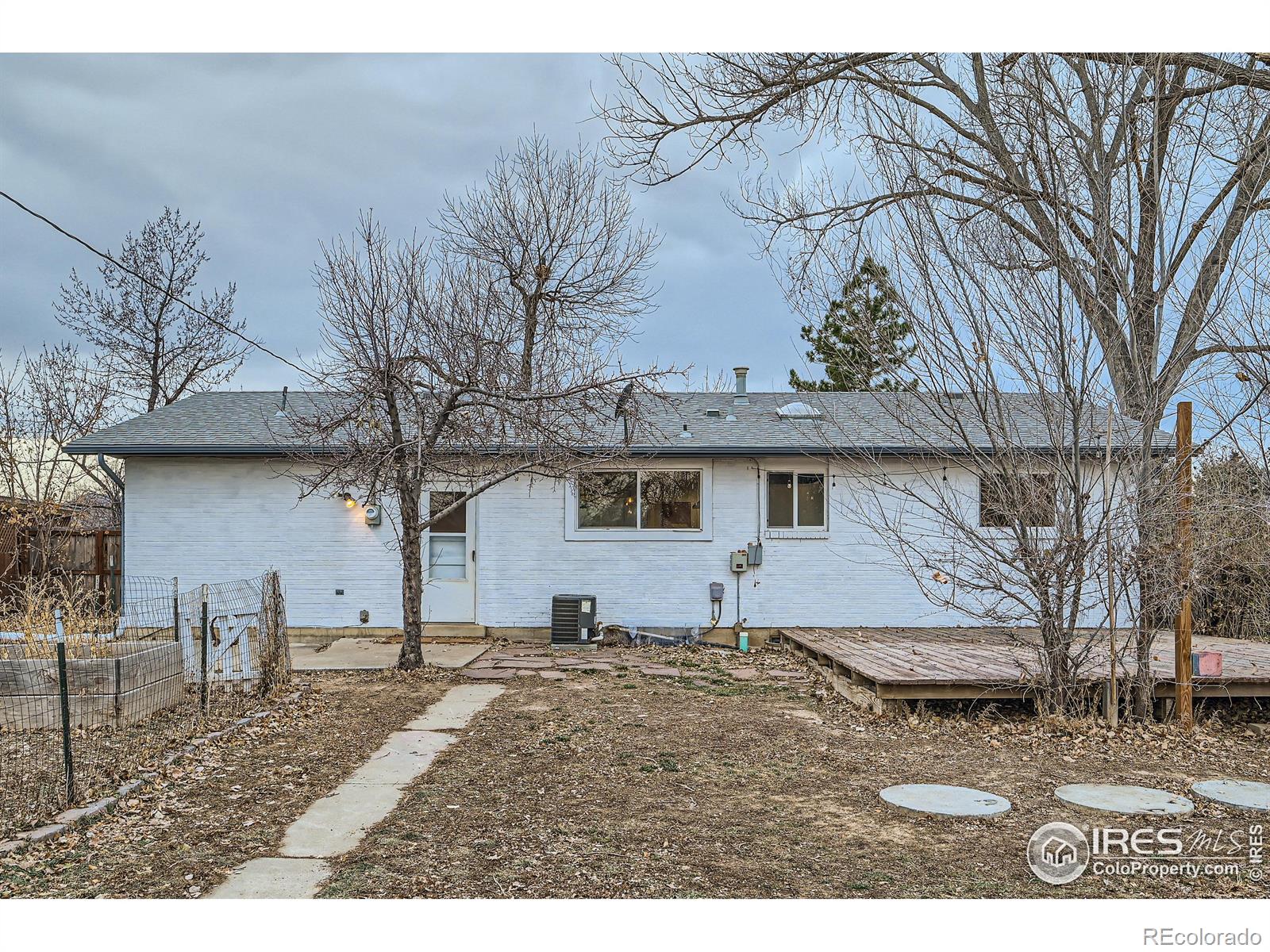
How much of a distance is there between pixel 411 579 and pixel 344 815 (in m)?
4.89

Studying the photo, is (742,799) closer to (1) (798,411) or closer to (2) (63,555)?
(1) (798,411)

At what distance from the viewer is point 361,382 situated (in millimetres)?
9438

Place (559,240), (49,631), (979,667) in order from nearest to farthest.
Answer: (49,631) → (979,667) → (559,240)

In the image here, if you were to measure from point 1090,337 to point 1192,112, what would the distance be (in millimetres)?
2606

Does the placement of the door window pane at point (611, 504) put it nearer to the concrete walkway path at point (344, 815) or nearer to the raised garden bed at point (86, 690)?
the concrete walkway path at point (344, 815)

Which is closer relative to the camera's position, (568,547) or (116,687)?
(116,687)

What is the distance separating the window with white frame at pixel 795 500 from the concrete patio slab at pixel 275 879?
9.06m

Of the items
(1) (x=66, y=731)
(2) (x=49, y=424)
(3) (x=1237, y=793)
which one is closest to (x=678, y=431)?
(3) (x=1237, y=793)

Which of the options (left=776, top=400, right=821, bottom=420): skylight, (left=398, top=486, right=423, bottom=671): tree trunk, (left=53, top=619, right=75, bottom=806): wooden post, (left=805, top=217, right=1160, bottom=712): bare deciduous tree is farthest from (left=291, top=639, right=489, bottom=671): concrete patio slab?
(left=805, top=217, right=1160, bottom=712): bare deciduous tree

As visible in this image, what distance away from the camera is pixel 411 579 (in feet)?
31.5

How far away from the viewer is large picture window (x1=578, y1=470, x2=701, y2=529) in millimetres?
12453

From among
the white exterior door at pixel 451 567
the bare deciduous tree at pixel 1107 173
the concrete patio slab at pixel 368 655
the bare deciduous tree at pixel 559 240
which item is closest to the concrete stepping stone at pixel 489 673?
the concrete patio slab at pixel 368 655

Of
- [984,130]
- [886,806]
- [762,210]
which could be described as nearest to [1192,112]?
[984,130]

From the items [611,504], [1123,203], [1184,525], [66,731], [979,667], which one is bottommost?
[979,667]
